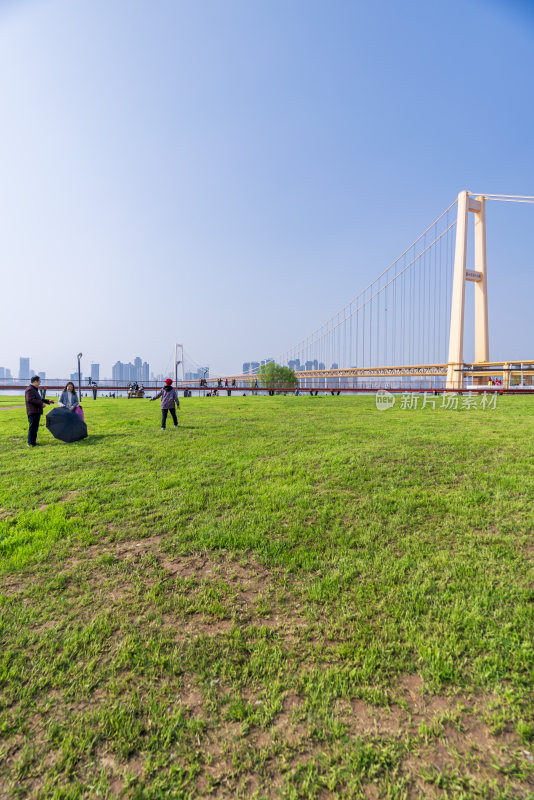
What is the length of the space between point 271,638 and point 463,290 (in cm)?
3971

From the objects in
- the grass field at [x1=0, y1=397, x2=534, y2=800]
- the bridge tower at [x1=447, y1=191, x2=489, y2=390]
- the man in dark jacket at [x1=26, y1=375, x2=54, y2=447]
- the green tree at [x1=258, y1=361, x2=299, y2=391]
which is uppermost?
the bridge tower at [x1=447, y1=191, x2=489, y2=390]

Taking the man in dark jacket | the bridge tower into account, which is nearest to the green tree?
the bridge tower

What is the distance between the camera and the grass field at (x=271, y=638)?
Result: 1.86 meters

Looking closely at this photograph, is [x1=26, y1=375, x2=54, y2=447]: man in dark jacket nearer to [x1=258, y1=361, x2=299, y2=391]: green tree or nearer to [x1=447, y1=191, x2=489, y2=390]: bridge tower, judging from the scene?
[x1=447, y1=191, x2=489, y2=390]: bridge tower

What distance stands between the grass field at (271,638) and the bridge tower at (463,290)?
30.9 metres

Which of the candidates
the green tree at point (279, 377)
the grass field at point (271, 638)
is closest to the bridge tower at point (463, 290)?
the green tree at point (279, 377)

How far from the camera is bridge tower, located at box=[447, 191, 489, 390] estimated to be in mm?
34000

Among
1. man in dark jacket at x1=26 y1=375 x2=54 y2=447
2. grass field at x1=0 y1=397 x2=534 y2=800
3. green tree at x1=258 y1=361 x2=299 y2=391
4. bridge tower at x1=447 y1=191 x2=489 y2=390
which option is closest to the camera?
grass field at x1=0 y1=397 x2=534 y2=800

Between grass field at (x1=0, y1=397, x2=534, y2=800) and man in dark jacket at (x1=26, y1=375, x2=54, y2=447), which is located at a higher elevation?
man in dark jacket at (x1=26, y1=375, x2=54, y2=447)

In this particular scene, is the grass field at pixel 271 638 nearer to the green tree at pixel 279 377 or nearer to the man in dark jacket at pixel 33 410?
the man in dark jacket at pixel 33 410

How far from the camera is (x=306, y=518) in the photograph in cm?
448

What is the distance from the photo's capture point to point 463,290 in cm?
3522

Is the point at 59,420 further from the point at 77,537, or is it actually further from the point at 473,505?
the point at 473,505

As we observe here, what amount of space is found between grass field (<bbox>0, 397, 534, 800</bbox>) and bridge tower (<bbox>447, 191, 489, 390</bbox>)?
30.9 metres
